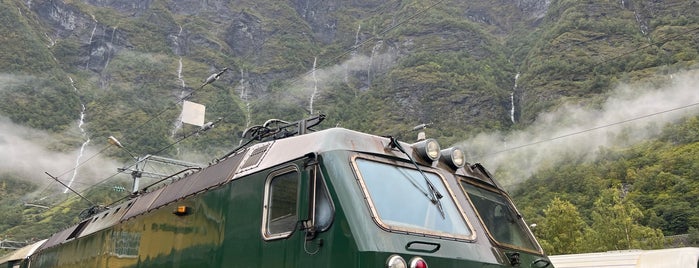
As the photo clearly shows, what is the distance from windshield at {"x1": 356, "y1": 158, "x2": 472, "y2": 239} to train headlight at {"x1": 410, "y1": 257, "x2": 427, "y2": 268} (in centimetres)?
37

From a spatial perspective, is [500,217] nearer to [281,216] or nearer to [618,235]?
[281,216]

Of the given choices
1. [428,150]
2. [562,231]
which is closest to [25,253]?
[428,150]

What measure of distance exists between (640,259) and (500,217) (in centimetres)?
486

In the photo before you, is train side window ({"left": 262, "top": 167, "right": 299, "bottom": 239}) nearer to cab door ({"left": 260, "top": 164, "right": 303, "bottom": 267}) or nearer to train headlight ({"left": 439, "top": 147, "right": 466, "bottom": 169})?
cab door ({"left": 260, "top": 164, "right": 303, "bottom": 267})

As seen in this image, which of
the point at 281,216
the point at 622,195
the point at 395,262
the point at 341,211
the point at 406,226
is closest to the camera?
the point at 395,262

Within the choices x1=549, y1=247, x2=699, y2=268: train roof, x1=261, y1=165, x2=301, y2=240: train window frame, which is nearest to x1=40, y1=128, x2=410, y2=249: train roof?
x1=261, y1=165, x2=301, y2=240: train window frame

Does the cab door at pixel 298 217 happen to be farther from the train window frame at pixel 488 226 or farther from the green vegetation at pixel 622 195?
the green vegetation at pixel 622 195

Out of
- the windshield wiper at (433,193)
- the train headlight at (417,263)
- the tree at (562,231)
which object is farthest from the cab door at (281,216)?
the tree at (562,231)

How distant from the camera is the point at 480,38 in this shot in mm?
161875

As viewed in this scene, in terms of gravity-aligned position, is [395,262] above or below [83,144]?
below

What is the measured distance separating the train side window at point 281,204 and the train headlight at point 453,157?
1.93m

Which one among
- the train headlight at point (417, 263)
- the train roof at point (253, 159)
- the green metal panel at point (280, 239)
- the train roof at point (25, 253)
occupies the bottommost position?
the train roof at point (25, 253)

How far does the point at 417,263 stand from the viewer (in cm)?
534

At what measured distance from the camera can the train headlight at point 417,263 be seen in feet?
17.4
